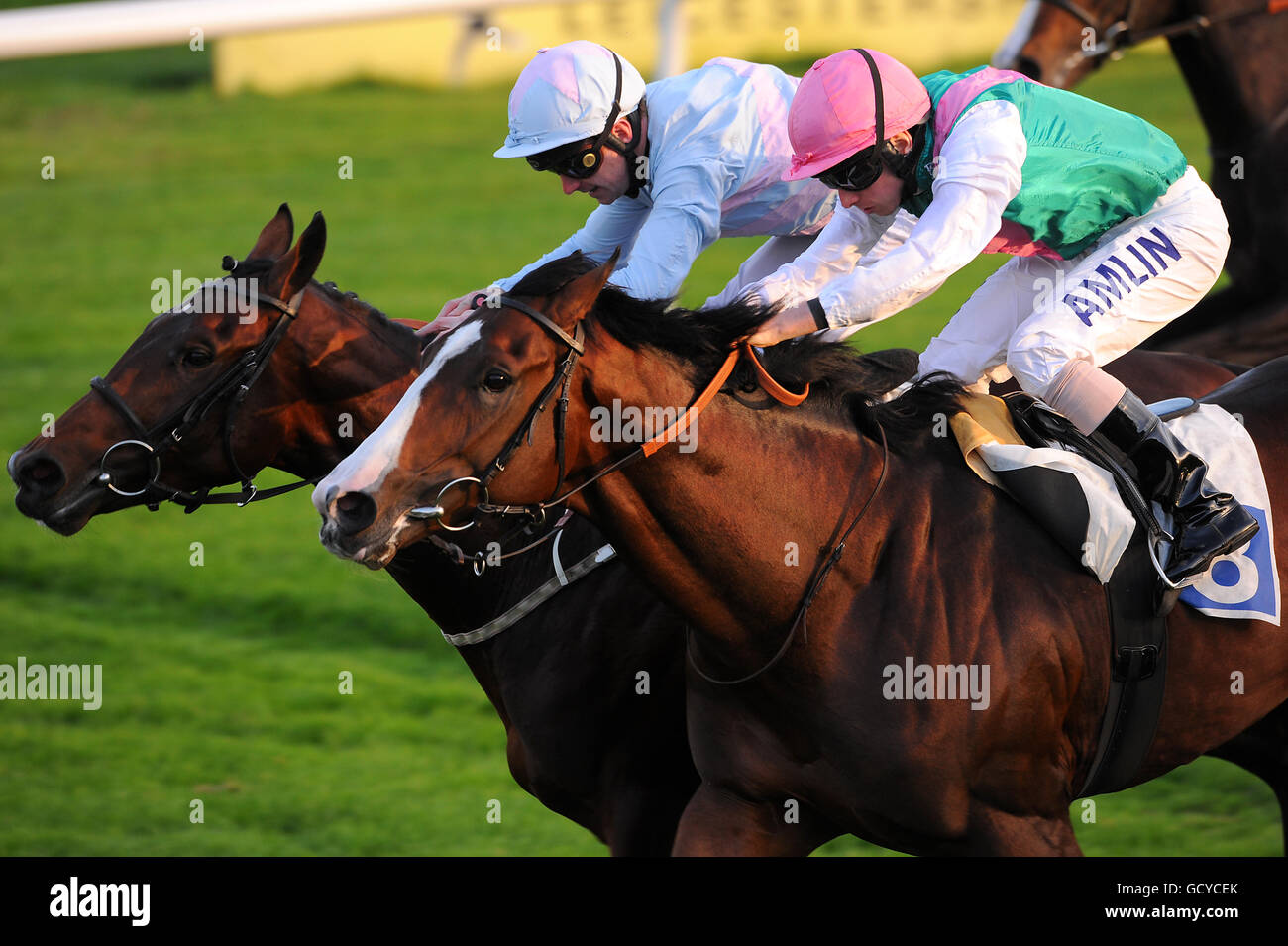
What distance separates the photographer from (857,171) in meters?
3.35

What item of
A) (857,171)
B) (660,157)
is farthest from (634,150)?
(857,171)

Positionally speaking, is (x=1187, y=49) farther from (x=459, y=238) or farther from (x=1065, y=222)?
(x=459, y=238)

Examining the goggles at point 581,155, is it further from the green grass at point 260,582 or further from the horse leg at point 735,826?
the horse leg at point 735,826

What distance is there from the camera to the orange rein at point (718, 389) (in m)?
2.90

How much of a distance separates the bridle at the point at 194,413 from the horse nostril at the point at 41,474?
8 centimetres

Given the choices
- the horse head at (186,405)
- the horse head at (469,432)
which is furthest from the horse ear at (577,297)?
the horse head at (186,405)

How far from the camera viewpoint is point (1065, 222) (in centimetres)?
356

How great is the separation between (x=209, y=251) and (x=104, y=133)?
3841 mm

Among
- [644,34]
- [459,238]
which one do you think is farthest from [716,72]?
→ [644,34]

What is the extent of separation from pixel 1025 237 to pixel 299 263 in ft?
5.08

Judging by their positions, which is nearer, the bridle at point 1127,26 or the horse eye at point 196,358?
the horse eye at point 196,358

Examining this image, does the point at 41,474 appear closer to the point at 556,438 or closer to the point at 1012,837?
the point at 556,438

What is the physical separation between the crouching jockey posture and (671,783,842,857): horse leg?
0.89 metres

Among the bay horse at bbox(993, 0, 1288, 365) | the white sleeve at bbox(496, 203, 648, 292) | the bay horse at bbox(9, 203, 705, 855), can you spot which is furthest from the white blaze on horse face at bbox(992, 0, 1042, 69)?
the bay horse at bbox(9, 203, 705, 855)
